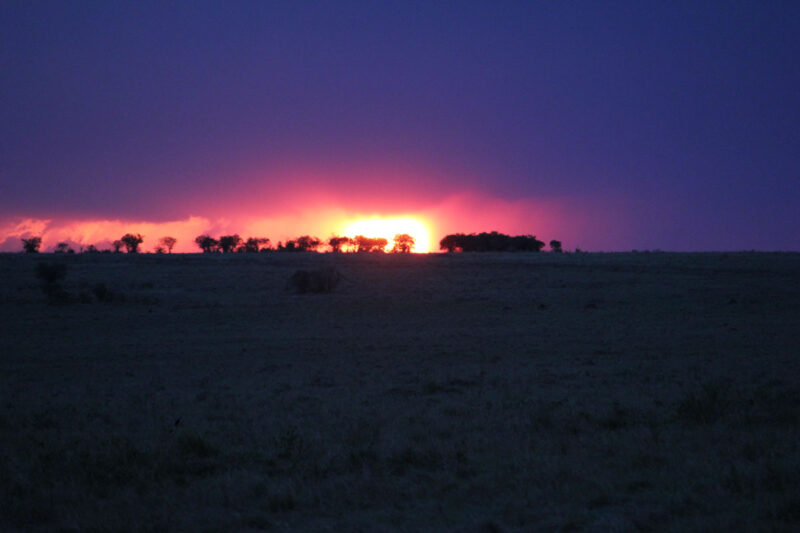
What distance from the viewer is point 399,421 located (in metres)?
11.3

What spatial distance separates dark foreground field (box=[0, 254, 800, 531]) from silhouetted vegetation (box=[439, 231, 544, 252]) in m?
68.9

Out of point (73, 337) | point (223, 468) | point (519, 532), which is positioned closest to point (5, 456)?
point (223, 468)

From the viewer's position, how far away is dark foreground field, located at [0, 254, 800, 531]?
6.79 m

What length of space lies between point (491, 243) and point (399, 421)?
93.1 metres

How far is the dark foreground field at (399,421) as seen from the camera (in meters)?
6.79

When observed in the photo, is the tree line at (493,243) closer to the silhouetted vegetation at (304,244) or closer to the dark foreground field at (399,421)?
the silhouetted vegetation at (304,244)

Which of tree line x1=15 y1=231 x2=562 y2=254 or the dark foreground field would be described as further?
tree line x1=15 y1=231 x2=562 y2=254

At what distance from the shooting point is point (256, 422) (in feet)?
37.5

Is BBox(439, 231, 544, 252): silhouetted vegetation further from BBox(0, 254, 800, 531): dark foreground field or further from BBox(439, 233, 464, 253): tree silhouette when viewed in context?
BBox(0, 254, 800, 531): dark foreground field

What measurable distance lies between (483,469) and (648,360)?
488 inches

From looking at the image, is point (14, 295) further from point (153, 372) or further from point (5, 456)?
point (5, 456)

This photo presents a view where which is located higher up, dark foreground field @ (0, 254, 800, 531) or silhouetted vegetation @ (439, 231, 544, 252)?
silhouetted vegetation @ (439, 231, 544, 252)

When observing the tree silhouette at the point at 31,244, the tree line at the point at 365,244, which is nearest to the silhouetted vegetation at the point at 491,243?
the tree line at the point at 365,244

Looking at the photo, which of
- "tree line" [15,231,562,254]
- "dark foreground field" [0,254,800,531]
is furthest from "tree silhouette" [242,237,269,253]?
"dark foreground field" [0,254,800,531]
